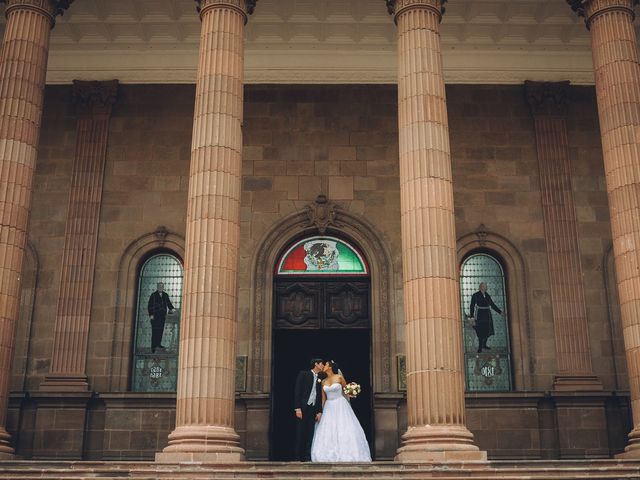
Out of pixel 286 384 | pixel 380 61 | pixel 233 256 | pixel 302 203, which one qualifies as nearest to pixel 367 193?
pixel 302 203

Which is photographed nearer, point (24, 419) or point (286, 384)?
point (24, 419)

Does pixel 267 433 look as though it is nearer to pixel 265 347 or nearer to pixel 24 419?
pixel 265 347

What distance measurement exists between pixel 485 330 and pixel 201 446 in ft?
33.7

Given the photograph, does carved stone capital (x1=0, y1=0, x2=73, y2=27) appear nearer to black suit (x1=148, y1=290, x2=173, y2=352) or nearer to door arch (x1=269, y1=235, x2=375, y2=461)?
black suit (x1=148, y1=290, x2=173, y2=352)

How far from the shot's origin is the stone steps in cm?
1445

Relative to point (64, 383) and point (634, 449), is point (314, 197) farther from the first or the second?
point (634, 449)

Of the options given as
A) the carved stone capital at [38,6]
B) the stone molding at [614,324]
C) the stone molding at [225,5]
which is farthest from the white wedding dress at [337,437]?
the carved stone capital at [38,6]

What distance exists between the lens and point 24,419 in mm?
21094

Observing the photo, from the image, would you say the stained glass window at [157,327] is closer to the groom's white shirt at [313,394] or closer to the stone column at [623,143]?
the groom's white shirt at [313,394]

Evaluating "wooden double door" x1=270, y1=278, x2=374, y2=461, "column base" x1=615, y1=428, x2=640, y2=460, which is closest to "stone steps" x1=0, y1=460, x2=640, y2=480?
"column base" x1=615, y1=428, x2=640, y2=460

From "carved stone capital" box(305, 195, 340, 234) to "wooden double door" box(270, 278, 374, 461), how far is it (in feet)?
5.17

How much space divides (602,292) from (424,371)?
9055mm

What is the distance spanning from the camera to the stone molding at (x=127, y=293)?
2178 cm

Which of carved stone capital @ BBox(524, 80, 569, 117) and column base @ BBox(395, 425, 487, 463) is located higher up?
carved stone capital @ BBox(524, 80, 569, 117)
